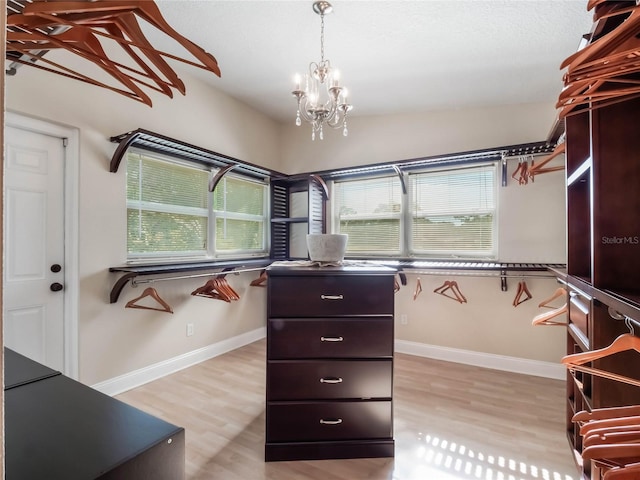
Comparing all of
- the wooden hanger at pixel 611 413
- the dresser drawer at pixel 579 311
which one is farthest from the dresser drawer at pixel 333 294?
the wooden hanger at pixel 611 413

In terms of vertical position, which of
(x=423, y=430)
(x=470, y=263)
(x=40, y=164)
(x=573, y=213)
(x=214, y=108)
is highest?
(x=214, y=108)

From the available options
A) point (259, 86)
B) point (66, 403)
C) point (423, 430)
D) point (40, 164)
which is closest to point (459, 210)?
point (423, 430)

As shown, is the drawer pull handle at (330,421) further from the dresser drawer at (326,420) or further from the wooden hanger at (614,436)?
the wooden hanger at (614,436)

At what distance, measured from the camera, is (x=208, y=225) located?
3.39 m

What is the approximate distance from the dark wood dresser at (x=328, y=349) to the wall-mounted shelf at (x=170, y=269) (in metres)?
1.40

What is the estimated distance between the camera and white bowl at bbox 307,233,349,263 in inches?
75.0

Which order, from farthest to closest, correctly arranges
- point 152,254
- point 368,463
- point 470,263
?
point 470,263, point 152,254, point 368,463

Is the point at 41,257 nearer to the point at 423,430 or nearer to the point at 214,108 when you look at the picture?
the point at 214,108

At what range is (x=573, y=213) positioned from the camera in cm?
152

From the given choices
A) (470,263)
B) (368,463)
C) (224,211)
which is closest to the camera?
(368,463)

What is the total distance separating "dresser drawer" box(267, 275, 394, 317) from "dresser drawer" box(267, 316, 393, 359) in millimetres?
51

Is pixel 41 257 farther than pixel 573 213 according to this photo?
Yes

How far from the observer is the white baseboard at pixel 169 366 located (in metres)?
2.51

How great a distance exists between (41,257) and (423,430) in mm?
2970
